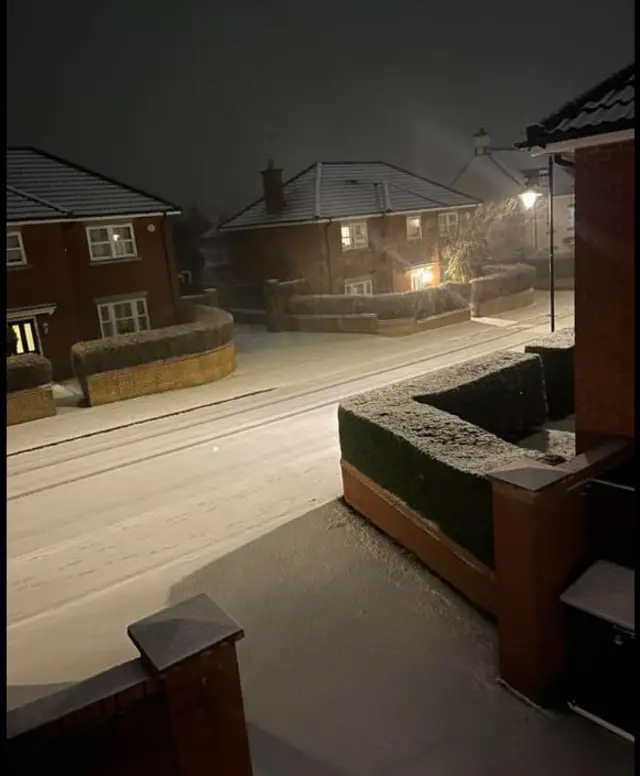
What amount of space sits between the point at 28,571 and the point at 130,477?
136 inches

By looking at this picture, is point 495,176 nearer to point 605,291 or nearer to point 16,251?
point 16,251

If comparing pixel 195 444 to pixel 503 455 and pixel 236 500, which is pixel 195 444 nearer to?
pixel 236 500

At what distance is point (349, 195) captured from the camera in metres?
32.2

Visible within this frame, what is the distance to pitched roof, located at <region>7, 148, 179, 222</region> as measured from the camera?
21.4m

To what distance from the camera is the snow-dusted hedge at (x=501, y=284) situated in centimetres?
2934

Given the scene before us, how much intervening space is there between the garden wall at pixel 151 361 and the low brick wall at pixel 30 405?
3.82 feet

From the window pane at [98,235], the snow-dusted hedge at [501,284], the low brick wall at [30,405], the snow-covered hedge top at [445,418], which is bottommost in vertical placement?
the low brick wall at [30,405]

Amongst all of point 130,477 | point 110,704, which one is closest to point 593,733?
point 110,704

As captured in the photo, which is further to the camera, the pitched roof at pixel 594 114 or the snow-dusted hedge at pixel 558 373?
the snow-dusted hedge at pixel 558 373

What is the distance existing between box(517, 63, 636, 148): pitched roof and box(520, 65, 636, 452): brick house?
0.01m

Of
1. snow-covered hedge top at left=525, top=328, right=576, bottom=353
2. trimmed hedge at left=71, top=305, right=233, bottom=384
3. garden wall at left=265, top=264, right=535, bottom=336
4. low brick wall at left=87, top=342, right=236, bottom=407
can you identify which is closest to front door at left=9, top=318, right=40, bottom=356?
trimmed hedge at left=71, top=305, right=233, bottom=384

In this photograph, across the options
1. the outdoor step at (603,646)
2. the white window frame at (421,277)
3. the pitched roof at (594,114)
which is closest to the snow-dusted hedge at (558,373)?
the pitched roof at (594,114)

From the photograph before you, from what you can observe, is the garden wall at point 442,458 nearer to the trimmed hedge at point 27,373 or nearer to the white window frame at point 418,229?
the trimmed hedge at point 27,373

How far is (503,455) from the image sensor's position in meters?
7.95
